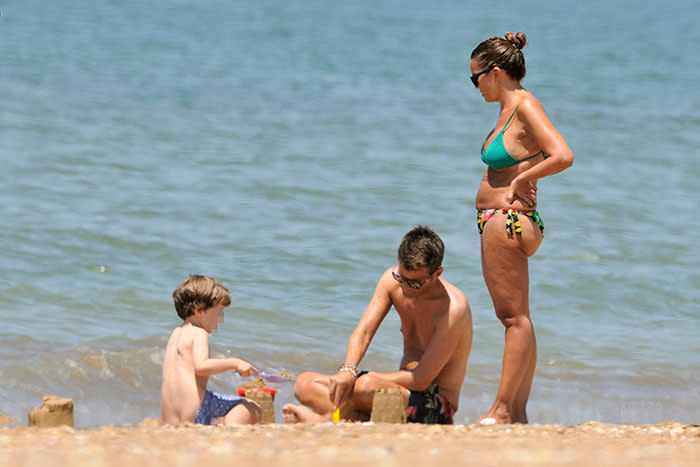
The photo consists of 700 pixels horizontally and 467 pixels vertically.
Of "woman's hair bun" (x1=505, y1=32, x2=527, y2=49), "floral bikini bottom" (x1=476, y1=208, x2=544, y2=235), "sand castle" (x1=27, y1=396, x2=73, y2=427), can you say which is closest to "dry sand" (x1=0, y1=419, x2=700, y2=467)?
"sand castle" (x1=27, y1=396, x2=73, y2=427)

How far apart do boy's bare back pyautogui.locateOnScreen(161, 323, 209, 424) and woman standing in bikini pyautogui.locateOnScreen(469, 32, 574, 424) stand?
129cm

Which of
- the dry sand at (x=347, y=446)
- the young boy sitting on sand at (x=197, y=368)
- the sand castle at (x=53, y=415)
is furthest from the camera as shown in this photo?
the young boy sitting on sand at (x=197, y=368)

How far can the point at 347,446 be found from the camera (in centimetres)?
330

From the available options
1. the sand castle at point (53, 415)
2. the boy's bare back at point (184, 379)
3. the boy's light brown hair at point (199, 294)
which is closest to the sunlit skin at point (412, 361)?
the boy's bare back at point (184, 379)

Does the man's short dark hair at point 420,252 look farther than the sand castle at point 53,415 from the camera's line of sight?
Yes

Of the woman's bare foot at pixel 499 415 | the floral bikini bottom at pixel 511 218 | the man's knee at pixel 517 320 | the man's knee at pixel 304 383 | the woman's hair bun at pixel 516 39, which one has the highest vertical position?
Result: the woman's hair bun at pixel 516 39

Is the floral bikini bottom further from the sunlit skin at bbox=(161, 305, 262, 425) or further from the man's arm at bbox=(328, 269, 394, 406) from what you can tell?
the sunlit skin at bbox=(161, 305, 262, 425)

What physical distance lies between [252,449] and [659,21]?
24.7m

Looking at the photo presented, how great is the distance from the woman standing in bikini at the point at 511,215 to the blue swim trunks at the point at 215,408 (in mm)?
1120

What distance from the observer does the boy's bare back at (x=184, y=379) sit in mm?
4504

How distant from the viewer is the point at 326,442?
3.46 metres

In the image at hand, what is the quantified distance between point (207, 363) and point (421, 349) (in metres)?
1.00

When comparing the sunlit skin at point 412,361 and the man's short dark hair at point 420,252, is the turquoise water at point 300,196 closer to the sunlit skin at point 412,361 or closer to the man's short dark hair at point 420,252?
the sunlit skin at point 412,361

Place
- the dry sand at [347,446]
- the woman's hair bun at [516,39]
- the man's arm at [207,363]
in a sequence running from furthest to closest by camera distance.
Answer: the woman's hair bun at [516,39]
the man's arm at [207,363]
the dry sand at [347,446]
